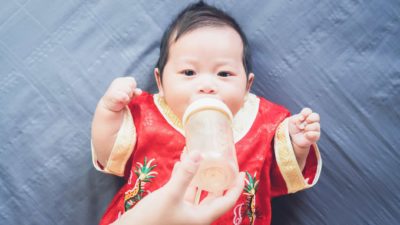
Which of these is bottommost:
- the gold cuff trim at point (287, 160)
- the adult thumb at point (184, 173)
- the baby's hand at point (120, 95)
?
the gold cuff trim at point (287, 160)

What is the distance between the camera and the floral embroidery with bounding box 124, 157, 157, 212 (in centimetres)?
106

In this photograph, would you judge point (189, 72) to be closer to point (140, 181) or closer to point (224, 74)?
point (224, 74)

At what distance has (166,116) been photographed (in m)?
1.11

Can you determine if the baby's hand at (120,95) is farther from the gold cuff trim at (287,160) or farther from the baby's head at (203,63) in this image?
the gold cuff trim at (287,160)

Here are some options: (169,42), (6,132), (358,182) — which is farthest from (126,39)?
(358,182)

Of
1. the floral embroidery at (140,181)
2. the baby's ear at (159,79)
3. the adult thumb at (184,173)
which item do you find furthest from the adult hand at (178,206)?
the baby's ear at (159,79)

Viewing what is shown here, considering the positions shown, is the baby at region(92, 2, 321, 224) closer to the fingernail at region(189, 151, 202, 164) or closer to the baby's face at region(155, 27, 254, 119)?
the baby's face at region(155, 27, 254, 119)

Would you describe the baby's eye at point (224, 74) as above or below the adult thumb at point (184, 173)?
below

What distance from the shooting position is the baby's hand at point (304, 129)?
1028 mm

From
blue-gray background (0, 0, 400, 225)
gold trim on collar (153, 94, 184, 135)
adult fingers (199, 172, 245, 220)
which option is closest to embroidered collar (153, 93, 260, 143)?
gold trim on collar (153, 94, 184, 135)

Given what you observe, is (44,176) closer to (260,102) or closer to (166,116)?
(166,116)

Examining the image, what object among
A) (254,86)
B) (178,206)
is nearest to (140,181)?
(178,206)

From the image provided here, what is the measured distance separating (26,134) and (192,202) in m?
0.58

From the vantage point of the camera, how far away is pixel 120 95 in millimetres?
1020
